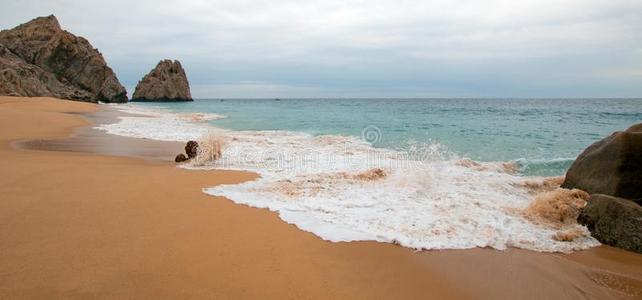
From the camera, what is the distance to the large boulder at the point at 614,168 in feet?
18.7

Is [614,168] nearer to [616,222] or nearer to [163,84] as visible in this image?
[616,222]

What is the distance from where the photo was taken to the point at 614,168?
19.5ft

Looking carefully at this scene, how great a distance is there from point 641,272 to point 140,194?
615 cm

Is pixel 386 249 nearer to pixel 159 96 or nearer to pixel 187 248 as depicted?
pixel 187 248

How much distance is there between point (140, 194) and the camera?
210 inches

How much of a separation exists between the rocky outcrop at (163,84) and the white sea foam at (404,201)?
85.9m

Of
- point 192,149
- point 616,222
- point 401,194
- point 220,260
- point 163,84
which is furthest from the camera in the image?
point 163,84

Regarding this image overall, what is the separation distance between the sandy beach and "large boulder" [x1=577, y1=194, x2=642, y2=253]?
8.0 inches

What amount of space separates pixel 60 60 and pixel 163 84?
26.1 m

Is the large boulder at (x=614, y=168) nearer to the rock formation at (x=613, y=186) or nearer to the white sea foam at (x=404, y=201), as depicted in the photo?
the rock formation at (x=613, y=186)

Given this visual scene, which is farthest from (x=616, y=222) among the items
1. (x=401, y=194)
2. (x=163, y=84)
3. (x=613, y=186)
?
(x=163, y=84)

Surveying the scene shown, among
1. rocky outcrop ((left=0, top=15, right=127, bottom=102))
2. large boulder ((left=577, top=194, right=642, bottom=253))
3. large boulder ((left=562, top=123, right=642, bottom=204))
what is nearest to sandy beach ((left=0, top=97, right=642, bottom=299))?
large boulder ((left=577, top=194, right=642, bottom=253))

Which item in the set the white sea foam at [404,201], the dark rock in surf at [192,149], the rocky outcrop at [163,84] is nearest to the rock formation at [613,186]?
the white sea foam at [404,201]

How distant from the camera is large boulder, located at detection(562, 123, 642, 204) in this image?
571 cm
